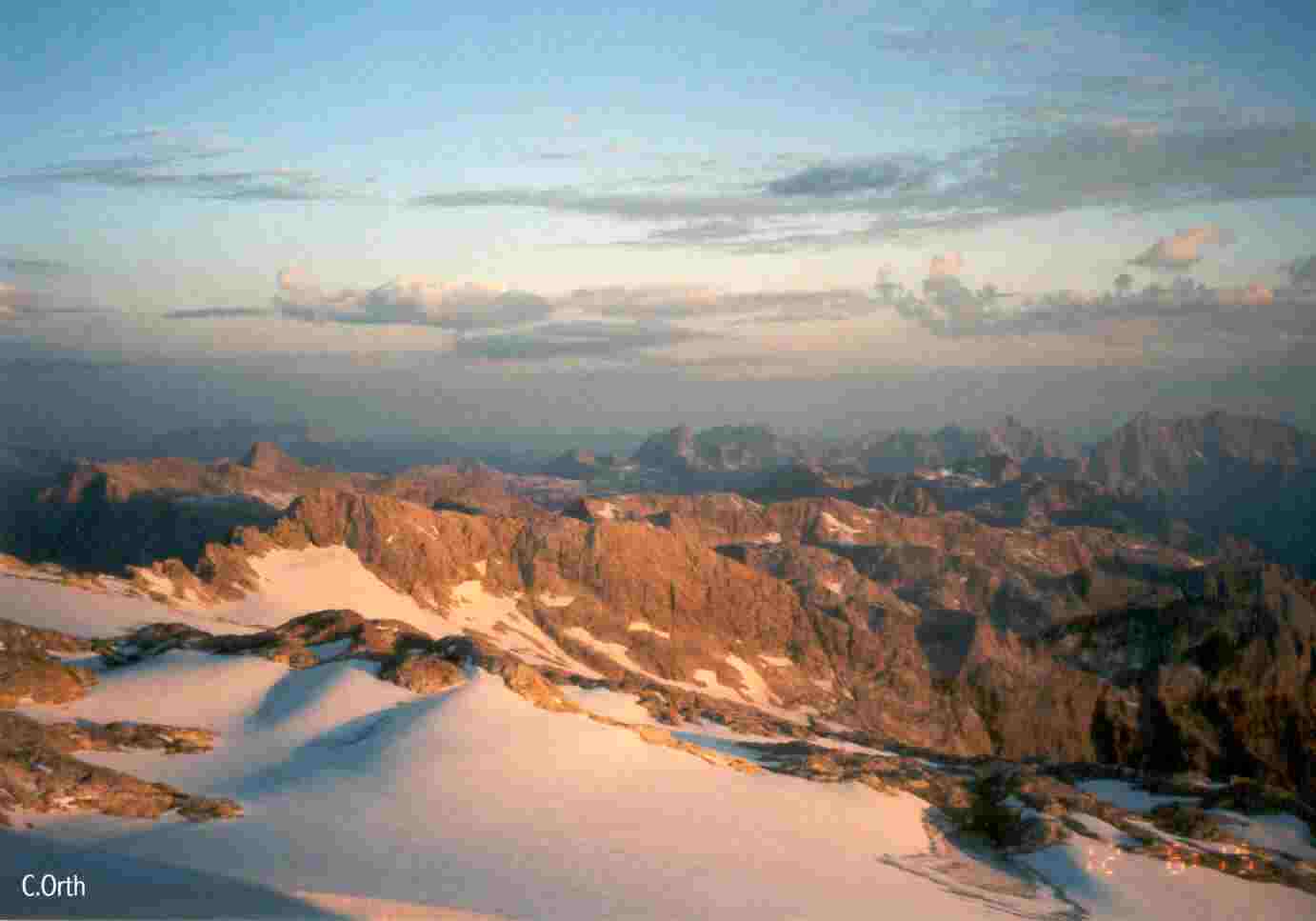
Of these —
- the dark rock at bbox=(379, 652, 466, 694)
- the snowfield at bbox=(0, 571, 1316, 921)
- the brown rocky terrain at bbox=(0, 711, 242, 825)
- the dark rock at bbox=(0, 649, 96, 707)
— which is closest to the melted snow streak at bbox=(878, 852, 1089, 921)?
the snowfield at bbox=(0, 571, 1316, 921)

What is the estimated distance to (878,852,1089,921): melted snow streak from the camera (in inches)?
1220

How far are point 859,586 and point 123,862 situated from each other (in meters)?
175

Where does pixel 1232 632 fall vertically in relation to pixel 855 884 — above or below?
below

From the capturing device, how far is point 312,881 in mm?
23391

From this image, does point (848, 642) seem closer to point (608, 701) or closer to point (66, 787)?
point (608, 701)

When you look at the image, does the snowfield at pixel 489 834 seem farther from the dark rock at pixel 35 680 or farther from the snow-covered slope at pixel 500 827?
the dark rock at pixel 35 680

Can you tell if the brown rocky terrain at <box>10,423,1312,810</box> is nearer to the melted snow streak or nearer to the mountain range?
the mountain range

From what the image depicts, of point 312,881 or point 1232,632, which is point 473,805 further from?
point 1232,632

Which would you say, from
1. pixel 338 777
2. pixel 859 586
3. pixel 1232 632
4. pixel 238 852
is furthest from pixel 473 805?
pixel 859 586

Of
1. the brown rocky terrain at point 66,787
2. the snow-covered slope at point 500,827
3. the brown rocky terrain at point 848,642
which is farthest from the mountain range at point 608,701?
the brown rocky terrain at point 848,642

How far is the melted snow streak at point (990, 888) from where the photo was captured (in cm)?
3100

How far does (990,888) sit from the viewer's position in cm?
3300

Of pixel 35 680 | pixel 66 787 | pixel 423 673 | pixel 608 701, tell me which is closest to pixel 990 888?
pixel 423 673

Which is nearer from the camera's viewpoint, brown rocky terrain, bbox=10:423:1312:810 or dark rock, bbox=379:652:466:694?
dark rock, bbox=379:652:466:694
